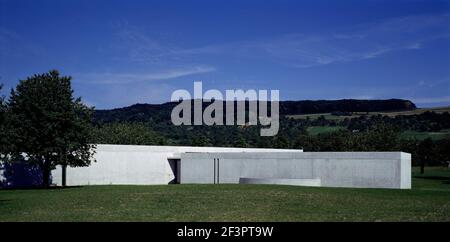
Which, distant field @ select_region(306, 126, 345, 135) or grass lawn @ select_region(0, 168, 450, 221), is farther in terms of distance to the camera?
distant field @ select_region(306, 126, 345, 135)

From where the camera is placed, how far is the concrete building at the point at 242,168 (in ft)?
180

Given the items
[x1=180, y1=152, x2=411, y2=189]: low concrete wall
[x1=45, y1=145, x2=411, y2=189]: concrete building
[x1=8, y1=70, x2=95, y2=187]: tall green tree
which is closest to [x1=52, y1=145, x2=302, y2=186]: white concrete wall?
[x1=45, y1=145, x2=411, y2=189]: concrete building

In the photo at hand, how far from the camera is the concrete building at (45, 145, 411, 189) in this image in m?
55.0

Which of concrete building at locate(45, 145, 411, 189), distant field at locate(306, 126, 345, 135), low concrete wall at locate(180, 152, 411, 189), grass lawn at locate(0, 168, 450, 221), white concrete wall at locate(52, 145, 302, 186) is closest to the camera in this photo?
grass lawn at locate(0, 168, 450, 221)

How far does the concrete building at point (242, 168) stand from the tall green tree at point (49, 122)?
377 inches

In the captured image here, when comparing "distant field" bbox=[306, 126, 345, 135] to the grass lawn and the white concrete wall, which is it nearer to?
the white concrete wall

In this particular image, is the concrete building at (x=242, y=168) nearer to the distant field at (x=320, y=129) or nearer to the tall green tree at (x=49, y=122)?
the tall green tree at (x=49, y=122)

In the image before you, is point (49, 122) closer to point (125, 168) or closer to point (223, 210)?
point (125, 168)

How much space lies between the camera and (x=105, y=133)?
112m
